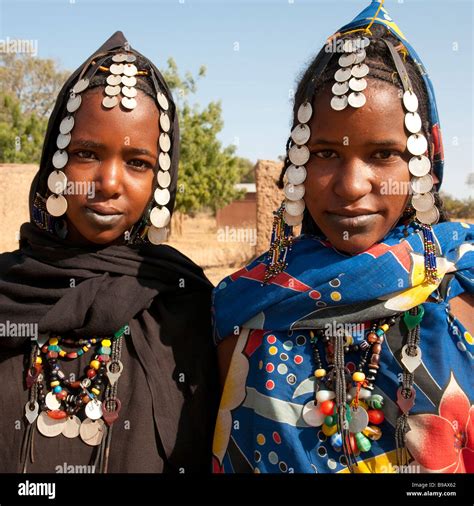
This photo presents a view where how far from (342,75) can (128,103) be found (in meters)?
0.75

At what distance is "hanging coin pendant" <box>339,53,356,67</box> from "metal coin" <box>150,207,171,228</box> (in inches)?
33.0

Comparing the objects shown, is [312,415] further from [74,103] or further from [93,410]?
[74,103]

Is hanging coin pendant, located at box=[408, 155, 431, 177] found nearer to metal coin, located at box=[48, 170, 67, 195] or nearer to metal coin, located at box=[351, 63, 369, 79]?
metal coin, located at box=[351, 63, 369, 79]

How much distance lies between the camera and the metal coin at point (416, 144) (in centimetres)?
170

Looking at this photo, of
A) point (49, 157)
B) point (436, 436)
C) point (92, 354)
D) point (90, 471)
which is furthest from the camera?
point (49, 157)

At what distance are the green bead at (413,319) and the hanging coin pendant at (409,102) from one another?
582 mm

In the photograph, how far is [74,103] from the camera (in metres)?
2.06

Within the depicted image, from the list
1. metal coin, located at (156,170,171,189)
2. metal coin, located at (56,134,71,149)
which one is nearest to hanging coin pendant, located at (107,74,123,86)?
metal coin, located at (56,134,71,149)

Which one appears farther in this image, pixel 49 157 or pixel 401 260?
pixel 49 157

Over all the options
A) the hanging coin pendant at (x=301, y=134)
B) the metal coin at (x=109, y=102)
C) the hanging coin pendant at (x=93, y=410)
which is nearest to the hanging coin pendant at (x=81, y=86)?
the metal coin at (x=109, y=102)
